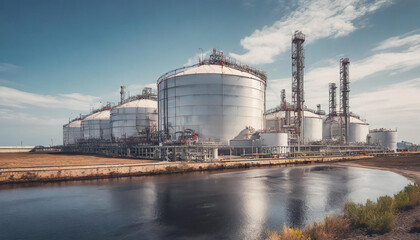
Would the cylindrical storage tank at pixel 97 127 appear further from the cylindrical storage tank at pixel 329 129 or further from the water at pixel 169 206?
the cylindrical storage tank at pixel 329 129

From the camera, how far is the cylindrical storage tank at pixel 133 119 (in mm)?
62562

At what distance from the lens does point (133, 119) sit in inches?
2479

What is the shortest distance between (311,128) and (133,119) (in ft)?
173

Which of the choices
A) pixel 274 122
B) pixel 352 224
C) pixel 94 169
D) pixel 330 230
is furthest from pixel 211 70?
pixel 330 230

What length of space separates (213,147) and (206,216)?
81.8ft

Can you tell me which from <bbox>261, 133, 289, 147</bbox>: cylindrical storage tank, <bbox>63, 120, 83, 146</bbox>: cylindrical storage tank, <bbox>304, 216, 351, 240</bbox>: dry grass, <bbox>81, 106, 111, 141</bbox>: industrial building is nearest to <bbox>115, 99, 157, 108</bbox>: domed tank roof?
<bbox>81, 106, 111, 141</bbox>: industrial building

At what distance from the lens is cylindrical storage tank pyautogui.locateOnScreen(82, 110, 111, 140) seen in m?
76.6

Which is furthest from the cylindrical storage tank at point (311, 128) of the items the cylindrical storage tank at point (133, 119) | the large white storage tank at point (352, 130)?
the cylindrical storage tank at point (133, 119)

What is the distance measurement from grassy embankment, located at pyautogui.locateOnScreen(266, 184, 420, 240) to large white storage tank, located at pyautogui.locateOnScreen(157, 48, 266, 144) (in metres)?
35.2

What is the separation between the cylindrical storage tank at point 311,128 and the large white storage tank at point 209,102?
23.5 m

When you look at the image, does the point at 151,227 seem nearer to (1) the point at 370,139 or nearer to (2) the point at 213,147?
(2) the point at 213,147

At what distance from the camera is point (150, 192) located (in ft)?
70.5

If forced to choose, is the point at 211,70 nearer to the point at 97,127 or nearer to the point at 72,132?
the point at 97,127

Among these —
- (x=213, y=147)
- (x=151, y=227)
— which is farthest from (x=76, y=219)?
(x=213, y=147)
